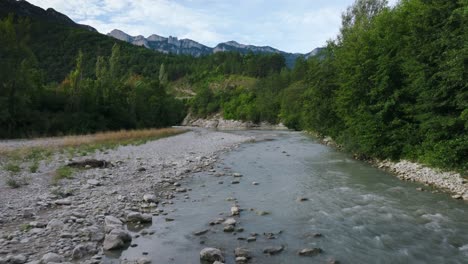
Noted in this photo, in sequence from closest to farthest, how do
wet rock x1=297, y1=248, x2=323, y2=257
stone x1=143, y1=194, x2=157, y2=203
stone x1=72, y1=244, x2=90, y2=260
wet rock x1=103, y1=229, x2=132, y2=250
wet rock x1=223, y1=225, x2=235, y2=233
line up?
1. stone x1=72, y1=244, x2=90, y2=260
2. wet rock x1=103, y1=229, x2=132, y2=250
3. wet rock x1=297, y1=248, x2=323, y2=257
4. wet rock x1=223, y1=225, x2=235, y2=233
5. stone x1=143, y1=194, x2=157, y2=203

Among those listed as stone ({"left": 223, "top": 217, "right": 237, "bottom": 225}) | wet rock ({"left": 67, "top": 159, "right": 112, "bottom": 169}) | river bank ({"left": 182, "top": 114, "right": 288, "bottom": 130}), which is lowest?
river bank ({"left": 182, "top": 114, "right": 288, "bottom": 130})

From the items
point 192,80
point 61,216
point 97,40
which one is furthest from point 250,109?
point 61,216

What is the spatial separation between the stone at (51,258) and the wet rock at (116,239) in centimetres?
113

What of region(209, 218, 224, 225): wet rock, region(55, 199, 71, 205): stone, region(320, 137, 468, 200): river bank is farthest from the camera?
region(320, 137, 468, 200): river bank

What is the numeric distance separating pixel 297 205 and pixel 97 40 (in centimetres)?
17105

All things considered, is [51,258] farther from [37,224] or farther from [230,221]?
[230,221]

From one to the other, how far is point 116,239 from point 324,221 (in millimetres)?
6790

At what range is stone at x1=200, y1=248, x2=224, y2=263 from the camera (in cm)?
772

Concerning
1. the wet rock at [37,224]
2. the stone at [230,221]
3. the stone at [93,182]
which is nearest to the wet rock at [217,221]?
the stone at [230,221]

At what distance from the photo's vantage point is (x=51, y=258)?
7105 millimetres

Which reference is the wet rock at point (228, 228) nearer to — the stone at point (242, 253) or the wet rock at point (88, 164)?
the stone at point (242, 253)

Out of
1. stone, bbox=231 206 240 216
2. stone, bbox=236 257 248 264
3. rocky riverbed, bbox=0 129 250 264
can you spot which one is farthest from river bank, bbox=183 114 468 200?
rocky riverbed, bbox=0 129 250 264

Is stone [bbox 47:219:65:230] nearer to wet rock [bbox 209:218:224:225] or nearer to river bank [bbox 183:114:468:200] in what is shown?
wet rock [bbox 209:218:224:225]

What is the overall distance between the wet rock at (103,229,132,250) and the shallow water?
357mm
